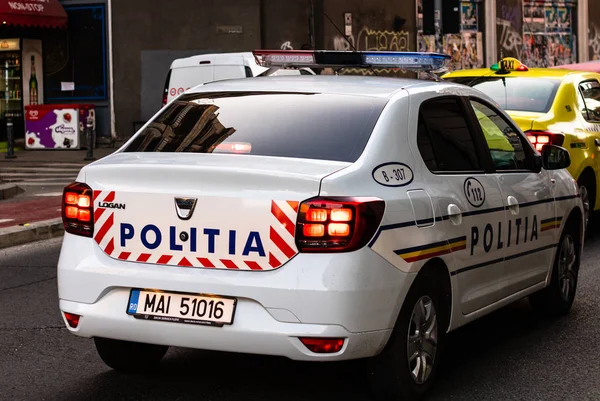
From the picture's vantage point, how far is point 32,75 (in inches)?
1101

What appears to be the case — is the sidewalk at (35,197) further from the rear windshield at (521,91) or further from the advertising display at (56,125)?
the rear windshield at (521,91)

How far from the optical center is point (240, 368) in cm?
611

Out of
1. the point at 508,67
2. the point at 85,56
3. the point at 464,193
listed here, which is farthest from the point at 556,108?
the point at 85,56

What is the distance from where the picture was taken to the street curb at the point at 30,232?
11.6 m

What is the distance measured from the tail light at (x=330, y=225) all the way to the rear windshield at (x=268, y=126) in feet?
1.28

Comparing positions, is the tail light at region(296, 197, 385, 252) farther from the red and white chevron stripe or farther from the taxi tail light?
the taxi tail light

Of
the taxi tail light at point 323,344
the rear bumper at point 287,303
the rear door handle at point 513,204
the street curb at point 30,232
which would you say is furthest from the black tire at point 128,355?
the street curb at point 30,232

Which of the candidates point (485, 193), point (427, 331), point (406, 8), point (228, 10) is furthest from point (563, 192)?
point (406, 8)

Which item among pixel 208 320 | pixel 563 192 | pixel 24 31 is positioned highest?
pixel 24 31

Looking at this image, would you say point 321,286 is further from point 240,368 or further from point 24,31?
point 24,31

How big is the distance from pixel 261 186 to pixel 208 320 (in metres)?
0.62

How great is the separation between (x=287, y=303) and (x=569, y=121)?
6630 millimetres

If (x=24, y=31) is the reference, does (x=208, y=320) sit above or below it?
below

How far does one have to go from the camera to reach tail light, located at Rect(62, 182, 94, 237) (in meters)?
5.36
